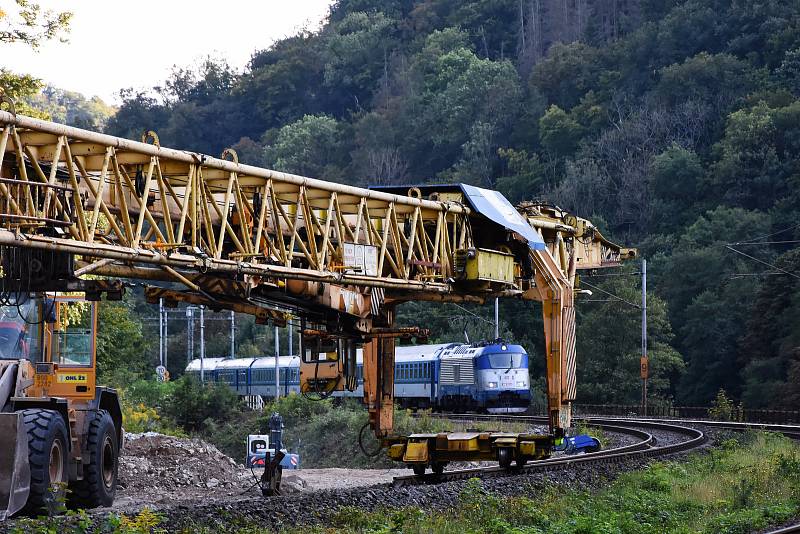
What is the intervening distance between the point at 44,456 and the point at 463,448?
901cm

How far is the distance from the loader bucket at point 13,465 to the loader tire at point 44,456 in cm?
63

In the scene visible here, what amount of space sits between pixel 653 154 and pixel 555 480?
70048 millimetres

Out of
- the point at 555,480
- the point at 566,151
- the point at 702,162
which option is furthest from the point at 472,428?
the point at 566,151

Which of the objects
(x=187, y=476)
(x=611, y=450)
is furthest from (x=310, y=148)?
(x=187, y=476)

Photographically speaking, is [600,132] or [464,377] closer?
[464,377]

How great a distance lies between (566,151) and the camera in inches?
3883

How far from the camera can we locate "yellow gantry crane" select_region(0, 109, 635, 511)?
15.0 meters

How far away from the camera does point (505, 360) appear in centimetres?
5359

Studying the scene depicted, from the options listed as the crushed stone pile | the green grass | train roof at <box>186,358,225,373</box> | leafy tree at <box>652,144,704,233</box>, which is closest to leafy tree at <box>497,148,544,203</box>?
leafy tree at <box>652,144,704,233</box>

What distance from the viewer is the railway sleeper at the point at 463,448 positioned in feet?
76.3

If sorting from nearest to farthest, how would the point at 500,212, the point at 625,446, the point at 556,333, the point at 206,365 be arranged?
the point at 500,212 → the point at 556,333 → the point at 625,446 → the point at 206,365

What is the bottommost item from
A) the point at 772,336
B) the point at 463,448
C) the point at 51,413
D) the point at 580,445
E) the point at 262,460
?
the point at 580,445

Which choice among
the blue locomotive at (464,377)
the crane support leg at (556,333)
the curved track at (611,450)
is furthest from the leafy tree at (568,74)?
the crane support leg at (556,333)

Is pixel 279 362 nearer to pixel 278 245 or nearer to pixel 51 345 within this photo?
pixel 51 345
